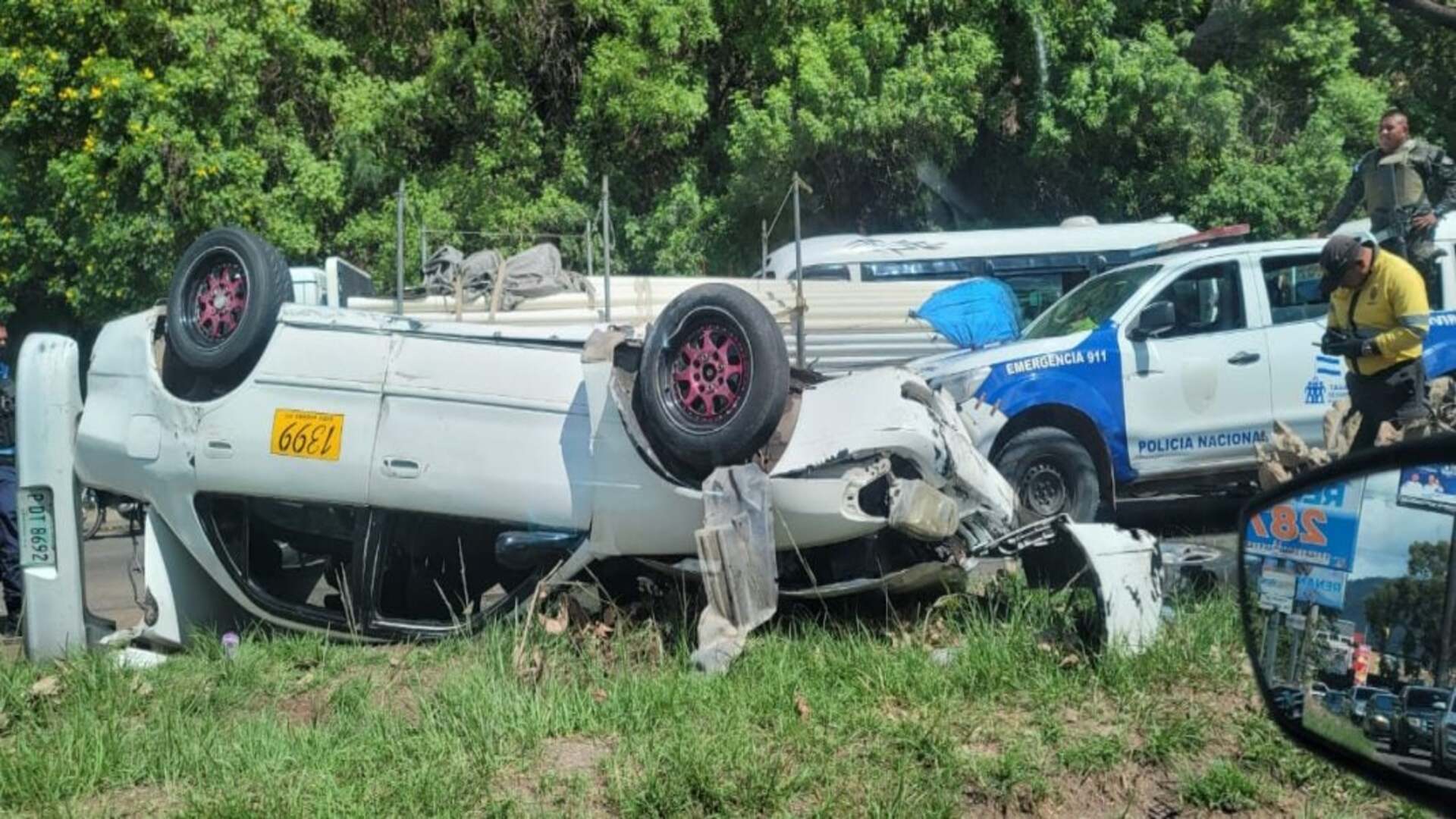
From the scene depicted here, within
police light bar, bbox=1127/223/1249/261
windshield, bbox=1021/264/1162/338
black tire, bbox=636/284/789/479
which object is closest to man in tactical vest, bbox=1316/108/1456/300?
police light bar, bbox=1127/223/1249/261

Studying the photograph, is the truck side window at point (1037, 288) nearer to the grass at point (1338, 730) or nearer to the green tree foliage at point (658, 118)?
the green tree foliage at point (658, 118)

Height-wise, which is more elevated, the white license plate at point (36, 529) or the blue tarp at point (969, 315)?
the blue tarp at point (969, 315)

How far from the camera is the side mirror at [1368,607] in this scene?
1.99 metres

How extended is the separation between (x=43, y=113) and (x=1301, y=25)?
14135 mm

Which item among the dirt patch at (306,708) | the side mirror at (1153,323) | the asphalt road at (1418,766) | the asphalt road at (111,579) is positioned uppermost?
the side mirror at (1153,323)

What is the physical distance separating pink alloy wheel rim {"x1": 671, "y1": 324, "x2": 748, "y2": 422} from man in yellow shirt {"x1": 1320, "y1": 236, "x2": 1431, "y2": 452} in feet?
10.5

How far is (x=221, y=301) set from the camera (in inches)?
258

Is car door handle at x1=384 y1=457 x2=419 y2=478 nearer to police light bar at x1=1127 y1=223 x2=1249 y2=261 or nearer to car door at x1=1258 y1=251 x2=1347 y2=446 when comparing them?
car door at x1=1258 y1=251 x2=1347 y2=446

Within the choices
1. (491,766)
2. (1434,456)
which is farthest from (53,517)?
(1434,456)

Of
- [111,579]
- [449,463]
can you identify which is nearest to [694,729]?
[449,463]

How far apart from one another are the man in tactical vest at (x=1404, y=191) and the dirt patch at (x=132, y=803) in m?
7.70

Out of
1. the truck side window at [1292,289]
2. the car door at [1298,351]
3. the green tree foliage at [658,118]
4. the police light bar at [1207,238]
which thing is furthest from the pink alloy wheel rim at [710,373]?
the green tree foliage at [658,118]

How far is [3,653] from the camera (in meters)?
6.86

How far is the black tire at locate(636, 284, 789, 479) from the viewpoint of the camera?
18.6ft
